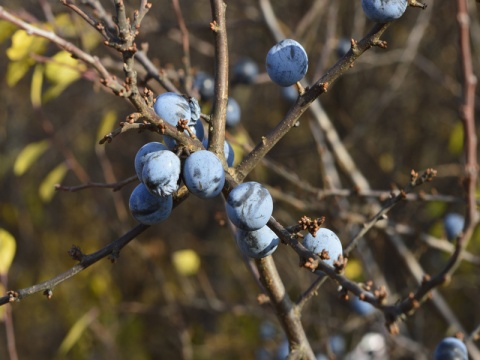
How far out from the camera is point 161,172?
928mm

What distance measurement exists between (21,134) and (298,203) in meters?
5.38

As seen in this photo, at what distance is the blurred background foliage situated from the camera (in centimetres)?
315

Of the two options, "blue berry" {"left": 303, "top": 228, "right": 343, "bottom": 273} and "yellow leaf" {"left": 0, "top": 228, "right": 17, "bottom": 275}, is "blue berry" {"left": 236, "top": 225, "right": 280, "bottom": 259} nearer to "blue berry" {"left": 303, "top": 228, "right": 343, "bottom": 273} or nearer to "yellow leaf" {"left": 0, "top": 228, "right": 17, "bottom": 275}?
"blue berry" {"left": 303, "top": 228, "right": 343, "bottom": 273}

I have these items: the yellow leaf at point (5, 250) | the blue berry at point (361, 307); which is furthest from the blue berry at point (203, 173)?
the blue berry at point (361, 307)

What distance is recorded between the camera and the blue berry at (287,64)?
111 cm

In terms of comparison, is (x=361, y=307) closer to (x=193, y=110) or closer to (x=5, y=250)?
(x=5, y=250)

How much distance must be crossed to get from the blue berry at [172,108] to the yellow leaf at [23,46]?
86 centimetres

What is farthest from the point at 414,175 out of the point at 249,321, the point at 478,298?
the point at 478,298

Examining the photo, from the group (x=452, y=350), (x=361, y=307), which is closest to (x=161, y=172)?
(x=452, y=350)

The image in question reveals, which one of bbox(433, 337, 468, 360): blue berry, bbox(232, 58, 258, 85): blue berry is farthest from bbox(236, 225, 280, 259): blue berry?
bbox(232, 58, 258, 85): blue berry

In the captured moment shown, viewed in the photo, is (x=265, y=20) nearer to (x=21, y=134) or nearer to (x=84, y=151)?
(x=84, y=151)

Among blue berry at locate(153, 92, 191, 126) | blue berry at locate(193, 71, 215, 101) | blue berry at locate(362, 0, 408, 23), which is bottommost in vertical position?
blue berry at locate(362, 0, 408, 23)

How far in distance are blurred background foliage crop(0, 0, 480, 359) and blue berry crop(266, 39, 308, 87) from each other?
1433 millimetres

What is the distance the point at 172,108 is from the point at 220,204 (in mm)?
1930
